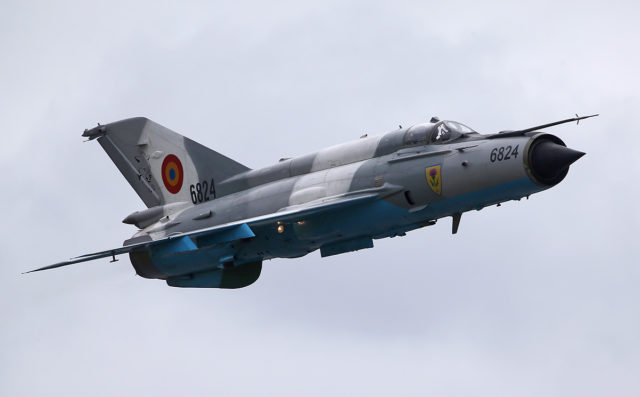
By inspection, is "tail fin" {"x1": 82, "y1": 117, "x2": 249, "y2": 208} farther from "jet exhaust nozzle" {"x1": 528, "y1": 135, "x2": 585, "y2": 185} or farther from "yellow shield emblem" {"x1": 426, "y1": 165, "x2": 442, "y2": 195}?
"jet exhaust nozzle" {"x1": 528, "y1": 135, "x2": 585, "y2": 185}

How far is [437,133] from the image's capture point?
26859 millimetres

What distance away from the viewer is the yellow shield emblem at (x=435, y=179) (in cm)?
2622

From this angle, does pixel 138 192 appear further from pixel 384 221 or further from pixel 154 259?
pixel 384 221

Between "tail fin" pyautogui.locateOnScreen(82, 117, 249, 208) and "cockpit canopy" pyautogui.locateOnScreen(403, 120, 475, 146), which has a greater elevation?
"tail fin" pyautogui.locateOnScreen(82, 117, 249, 208)

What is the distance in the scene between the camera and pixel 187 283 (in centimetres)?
3153

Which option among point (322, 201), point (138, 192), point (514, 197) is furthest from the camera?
point (138, 192)

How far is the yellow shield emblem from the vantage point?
26.2 meters

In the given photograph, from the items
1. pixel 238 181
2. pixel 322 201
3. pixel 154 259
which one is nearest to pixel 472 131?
pixel 322 201

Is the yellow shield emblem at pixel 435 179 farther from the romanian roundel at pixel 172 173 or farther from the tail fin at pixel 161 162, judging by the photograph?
the romanian roundel at pixel 172 173

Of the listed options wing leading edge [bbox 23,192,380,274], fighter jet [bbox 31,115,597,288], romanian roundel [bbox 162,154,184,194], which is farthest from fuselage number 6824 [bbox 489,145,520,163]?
romanian roundel [bbox 162,154,184,194]

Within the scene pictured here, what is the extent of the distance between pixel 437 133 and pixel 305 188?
3571 millimetres

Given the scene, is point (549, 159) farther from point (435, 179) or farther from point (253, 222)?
point (253, 222)

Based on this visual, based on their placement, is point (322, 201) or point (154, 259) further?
point (154, 259)

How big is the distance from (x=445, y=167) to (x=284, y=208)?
14.4ft
